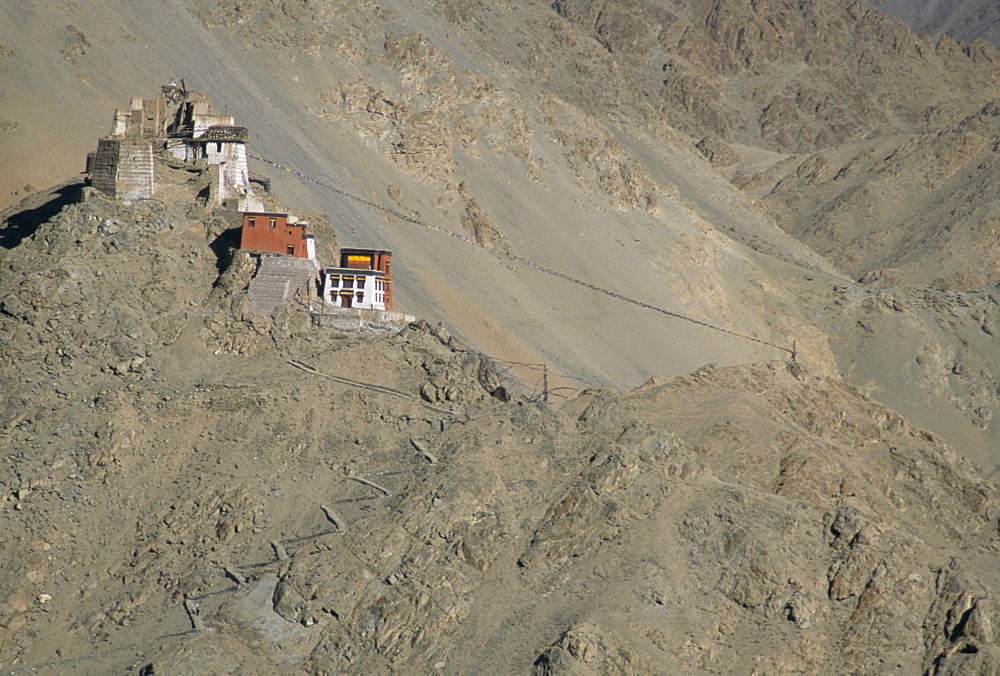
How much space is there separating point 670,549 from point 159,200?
26.3 meters

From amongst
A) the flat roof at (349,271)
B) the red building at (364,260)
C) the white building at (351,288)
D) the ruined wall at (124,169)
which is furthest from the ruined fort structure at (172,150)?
the white building at (351,288)

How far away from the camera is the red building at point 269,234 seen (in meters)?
54.5

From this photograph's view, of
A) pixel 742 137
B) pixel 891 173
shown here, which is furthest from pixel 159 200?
pixel 742 137

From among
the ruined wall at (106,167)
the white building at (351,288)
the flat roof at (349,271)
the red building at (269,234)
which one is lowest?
the white building at (351,288)

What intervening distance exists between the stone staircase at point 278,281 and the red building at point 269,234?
529 millimetres

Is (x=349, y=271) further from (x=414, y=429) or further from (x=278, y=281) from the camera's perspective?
(x=414, y=429)

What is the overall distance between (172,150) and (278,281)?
33.3 feet

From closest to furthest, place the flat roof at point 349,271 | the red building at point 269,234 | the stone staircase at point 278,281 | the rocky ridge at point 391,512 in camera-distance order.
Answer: the rocky ridge at point 391,512 < the stone staircase at point 278,281 < the red building at point 269,234 < the flat roof at point 349,271

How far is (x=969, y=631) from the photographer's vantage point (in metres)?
42.7

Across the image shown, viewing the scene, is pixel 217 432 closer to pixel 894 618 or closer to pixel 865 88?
pixel 894 618

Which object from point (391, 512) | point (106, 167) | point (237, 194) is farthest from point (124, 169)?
point (391, 512)

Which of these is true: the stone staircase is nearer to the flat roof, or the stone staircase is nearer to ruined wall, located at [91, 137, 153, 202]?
the flat roof

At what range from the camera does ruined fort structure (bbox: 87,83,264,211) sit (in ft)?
189

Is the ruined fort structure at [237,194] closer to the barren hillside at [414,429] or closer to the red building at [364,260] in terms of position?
the red building at [364,260]
